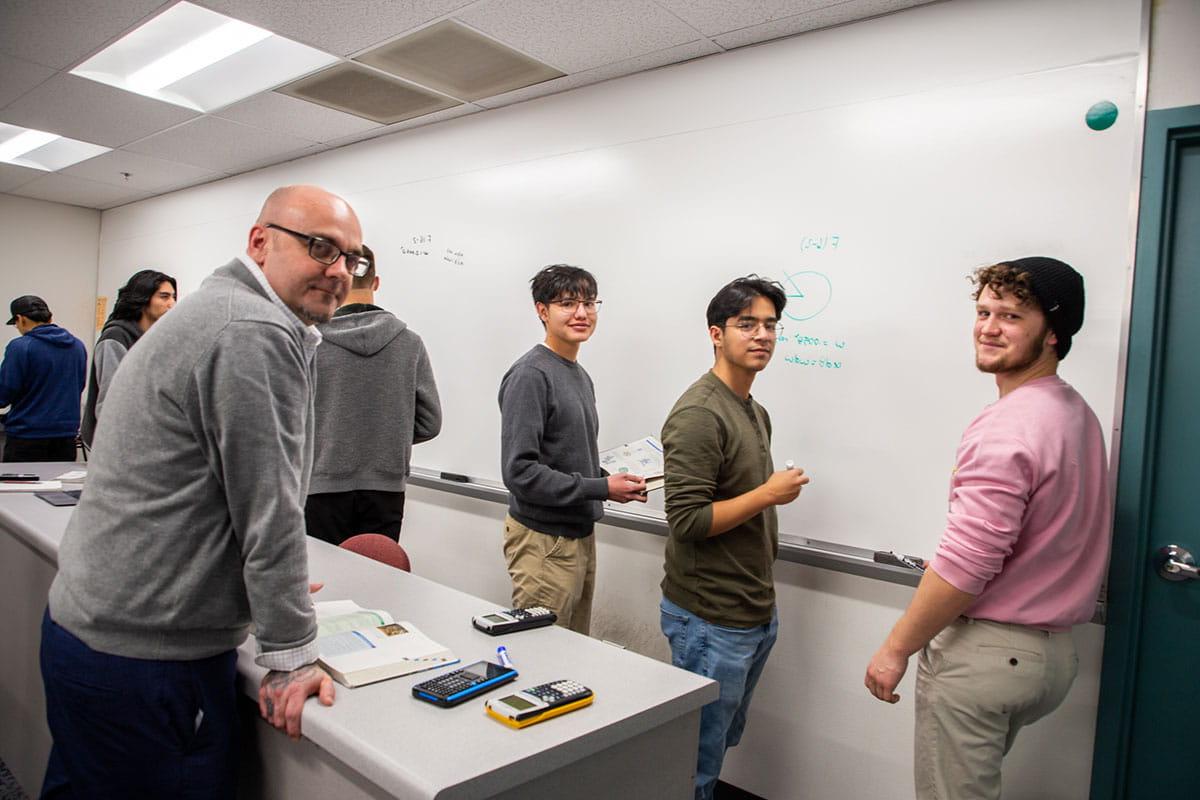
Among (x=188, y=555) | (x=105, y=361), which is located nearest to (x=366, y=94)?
(x=105, y=361)

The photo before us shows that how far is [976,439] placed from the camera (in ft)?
4.63

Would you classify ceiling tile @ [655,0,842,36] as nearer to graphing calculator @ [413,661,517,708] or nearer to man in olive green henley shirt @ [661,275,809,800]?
man in olive green henley shirt @ [661,275,809,800]

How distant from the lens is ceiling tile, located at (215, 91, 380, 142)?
3350mm

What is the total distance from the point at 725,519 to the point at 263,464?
3.45 ft

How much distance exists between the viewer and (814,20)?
2.25 m

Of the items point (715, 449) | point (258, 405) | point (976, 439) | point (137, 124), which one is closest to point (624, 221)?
point (715, 449)

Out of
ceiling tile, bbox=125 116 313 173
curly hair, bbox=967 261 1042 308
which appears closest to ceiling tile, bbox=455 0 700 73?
curly hair, bbox=967 261 1042 308

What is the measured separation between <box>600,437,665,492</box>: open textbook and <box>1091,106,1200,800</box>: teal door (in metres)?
1.16

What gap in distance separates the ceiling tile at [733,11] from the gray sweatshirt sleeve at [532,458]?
1186 millimetres

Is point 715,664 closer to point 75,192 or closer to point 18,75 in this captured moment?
point 18,75

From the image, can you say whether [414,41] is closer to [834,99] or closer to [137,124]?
[834,99]

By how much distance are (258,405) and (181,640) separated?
15.5 inches

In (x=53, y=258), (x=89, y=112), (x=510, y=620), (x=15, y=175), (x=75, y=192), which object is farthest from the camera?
(x=53, y=258)

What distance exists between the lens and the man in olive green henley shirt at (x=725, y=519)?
5.82 ft
